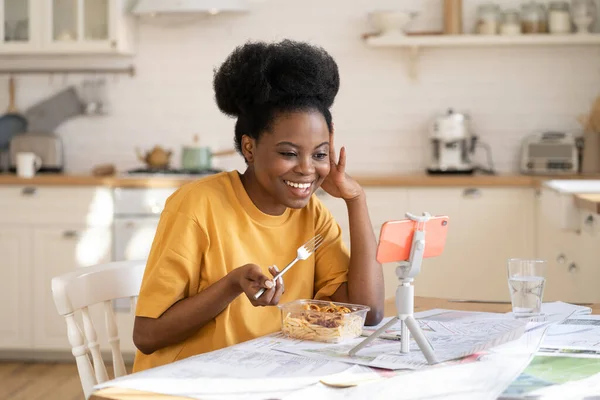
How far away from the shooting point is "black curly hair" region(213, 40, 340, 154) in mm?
1611

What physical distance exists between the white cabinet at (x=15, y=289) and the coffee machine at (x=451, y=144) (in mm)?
2017

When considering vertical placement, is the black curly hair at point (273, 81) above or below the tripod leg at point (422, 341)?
above

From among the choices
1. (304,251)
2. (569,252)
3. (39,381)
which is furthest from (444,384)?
(39,381)

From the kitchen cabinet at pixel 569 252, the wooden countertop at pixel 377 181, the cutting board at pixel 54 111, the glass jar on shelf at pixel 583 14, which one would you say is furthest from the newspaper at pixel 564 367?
the cutting board at pixel 54 111

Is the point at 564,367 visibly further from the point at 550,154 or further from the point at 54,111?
the point at 54,111

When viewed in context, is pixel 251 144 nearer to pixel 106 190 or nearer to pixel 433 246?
pixel 433 246

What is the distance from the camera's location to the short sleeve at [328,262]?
1.76m

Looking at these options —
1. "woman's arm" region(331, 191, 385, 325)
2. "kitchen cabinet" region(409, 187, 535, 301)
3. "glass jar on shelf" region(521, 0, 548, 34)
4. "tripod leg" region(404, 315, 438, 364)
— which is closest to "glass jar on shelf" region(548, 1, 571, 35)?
"glass jar on shelf" region(521, 0, 548, 34)

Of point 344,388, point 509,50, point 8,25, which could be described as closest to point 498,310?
point 344,388

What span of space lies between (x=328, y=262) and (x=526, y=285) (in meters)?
0.41

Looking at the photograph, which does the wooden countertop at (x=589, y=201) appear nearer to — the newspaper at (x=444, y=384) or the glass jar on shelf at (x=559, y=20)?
the glass jar on shelf at (x=559, y=20)

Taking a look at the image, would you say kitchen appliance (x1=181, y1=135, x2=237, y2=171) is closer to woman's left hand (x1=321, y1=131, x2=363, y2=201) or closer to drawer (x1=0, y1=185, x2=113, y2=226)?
drawer (x1=0, y1=185, x2=113, y2=226)

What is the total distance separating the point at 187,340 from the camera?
1.56 meters

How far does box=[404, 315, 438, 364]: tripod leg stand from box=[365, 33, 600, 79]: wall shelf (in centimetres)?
330
